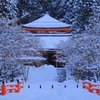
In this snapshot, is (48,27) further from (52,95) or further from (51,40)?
(52,95)

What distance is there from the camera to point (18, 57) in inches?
507

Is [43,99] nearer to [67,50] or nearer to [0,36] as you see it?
[0,36]

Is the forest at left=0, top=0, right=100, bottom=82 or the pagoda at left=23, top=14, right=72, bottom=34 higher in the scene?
the pagoda at left=23, top=14, right=72, bottom=34

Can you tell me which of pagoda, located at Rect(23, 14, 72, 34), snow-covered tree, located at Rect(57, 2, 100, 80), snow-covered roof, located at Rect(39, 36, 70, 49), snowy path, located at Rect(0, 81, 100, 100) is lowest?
snowy path, located at Rect(0, 81, 100, 100)

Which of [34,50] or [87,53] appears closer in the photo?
[34,50]

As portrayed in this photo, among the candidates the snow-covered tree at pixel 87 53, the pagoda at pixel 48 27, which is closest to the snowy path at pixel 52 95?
the snow-covered tree at pixel 87 53

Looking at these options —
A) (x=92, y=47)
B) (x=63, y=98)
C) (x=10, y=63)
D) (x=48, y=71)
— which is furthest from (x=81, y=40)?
(x=63, y=98)

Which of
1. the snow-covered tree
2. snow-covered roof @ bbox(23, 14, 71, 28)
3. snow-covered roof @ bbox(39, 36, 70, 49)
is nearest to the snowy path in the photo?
the snow-covered tree

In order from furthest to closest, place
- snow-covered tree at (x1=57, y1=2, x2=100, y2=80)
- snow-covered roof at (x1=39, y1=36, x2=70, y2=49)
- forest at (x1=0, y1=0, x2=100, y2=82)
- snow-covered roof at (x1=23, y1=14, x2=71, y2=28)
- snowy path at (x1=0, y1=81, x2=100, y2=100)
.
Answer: snow-covered roof at (x1=23, y1=14, x2=71, y2=28) < snow-covered roof at (x1=39, y1=36, x2=70, y2=49) < snow-covered tree at (x1=57, y1=2, x2=100, y2=80) < forest at (x1=0, y1=0, x2=100, y2=82) < snowy path at (x1=0, y1=81, x2=100, y2=100)

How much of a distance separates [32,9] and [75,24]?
1099 cm

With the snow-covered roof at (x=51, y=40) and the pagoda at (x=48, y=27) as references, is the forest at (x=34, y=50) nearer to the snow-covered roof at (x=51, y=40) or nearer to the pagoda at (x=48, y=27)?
the snow-covered roof at (x=51, y=40)

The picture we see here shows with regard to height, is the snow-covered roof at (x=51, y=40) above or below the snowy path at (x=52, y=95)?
above

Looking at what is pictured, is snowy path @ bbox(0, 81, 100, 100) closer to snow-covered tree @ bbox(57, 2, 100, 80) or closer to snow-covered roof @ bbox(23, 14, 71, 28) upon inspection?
snow-covered tree @ bbox(57, 2, 100, 80)

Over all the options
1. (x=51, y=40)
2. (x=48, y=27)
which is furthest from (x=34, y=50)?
(x=48, y=27)
